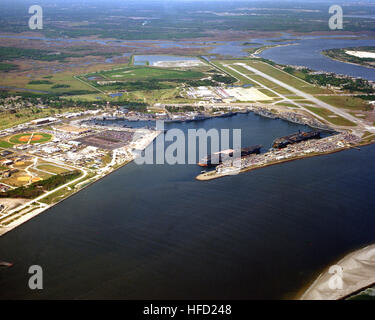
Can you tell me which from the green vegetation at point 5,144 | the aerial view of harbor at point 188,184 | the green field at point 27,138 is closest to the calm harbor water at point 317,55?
the aerial view of harbor at point 188,184

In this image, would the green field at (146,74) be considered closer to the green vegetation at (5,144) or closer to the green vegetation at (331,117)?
the green vegetation at (331,117)

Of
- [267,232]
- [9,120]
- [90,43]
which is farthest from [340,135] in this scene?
[90,43]

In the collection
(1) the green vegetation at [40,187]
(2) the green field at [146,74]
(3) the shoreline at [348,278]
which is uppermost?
(2) the green field at [146,74]

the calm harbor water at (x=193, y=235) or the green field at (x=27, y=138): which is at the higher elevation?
the green field at (x=27, y=138)

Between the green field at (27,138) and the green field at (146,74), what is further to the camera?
the green field at (146,74)

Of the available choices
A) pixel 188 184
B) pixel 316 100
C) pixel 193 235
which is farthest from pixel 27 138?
pixel 316 100

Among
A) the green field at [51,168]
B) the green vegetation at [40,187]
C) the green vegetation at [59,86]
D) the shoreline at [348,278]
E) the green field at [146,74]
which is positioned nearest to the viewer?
the shoreline at [348,278]
